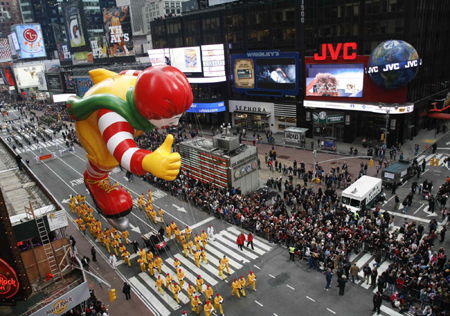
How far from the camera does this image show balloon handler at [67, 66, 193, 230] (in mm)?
10453

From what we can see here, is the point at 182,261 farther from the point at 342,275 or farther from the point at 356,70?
the point at 356,70

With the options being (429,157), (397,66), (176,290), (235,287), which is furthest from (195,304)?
(397,66)

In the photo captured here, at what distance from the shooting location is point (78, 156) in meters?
46.8

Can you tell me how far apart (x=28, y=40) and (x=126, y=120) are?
343ft

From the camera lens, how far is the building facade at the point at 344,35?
36.4 m

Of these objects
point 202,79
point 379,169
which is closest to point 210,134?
point 202,79

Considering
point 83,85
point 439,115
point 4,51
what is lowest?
point 439,115

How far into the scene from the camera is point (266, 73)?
4697 cm

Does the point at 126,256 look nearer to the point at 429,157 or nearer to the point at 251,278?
the point at 251,278

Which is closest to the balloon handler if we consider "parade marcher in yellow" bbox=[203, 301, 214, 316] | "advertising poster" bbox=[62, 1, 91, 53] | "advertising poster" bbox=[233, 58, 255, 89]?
"parade marcher in yellow" bbox=[203, 301, 214, 316]

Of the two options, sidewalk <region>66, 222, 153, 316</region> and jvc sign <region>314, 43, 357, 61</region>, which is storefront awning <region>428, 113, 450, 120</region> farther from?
sidewalk <region>66, 222, 153, 316</region>

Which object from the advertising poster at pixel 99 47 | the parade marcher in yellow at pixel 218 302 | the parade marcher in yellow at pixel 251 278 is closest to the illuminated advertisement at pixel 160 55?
the advertising poster at pixel 99 47

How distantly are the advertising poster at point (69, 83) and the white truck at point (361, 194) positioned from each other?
195 ft

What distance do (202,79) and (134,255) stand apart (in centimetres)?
3433
